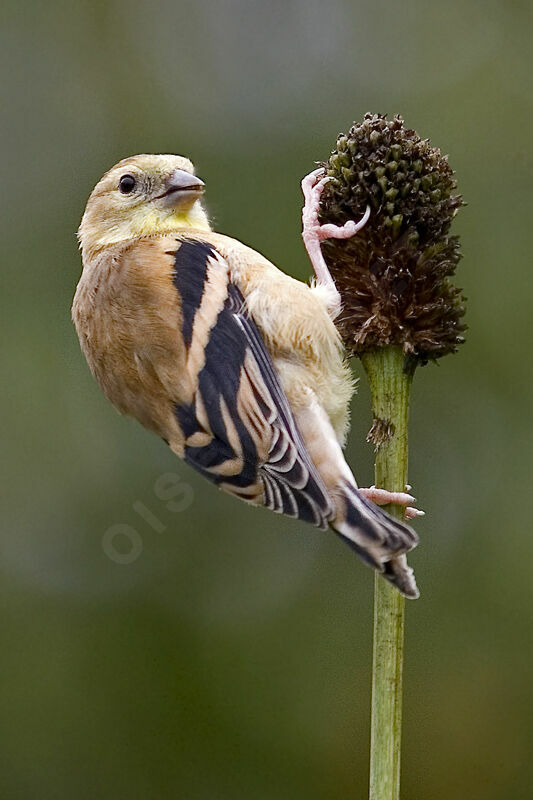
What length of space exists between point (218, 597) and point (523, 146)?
3.92 m

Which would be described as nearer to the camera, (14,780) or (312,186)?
(312,186)

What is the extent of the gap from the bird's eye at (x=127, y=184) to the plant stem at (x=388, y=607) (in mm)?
2078

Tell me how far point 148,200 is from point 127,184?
0.16m

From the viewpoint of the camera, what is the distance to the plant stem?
275 cm

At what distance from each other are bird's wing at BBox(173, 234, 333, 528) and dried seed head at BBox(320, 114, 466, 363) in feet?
1.38

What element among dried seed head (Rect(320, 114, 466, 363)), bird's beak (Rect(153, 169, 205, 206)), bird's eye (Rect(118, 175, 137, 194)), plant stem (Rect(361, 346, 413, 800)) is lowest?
plant stem (Rect(361, 346, 413, 800))

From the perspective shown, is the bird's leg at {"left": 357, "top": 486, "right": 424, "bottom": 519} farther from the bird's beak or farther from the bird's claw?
the bird's beak

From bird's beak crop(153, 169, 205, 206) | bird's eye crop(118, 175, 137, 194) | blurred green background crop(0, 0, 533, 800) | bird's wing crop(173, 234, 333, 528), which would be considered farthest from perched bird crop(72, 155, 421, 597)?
blurred green background crop(0, 0, 533, 800)

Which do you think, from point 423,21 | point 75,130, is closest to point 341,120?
point 423,21

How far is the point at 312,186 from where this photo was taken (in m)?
4.12

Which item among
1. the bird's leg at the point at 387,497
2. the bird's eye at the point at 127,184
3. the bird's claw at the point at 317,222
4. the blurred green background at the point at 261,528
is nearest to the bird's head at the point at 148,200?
the bird's eye at the point at 127,184

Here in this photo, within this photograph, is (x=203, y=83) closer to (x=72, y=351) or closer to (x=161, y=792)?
(x=72, y=351)

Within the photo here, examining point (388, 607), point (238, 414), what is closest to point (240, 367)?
point (238, 414)

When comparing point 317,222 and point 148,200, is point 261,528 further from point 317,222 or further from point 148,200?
point 317,222
